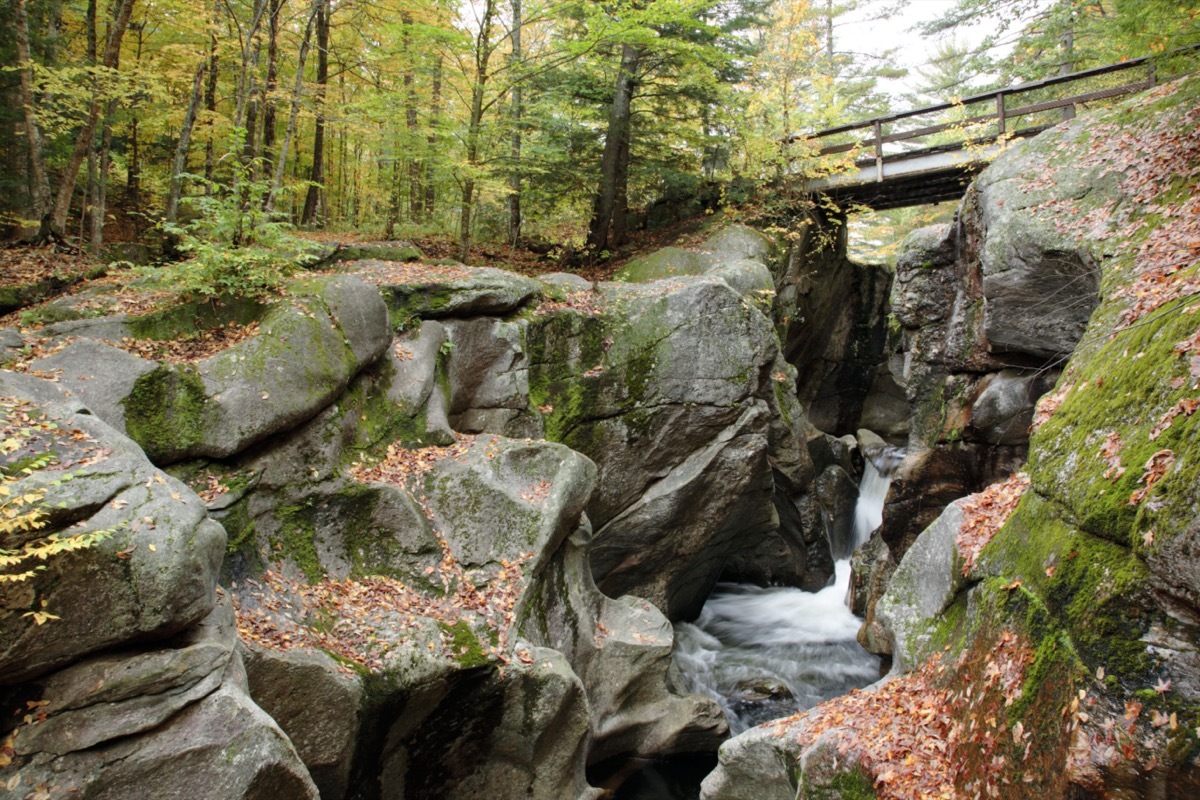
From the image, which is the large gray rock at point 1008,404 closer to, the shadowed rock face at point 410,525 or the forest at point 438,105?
the shadowed rock face at point 410,525

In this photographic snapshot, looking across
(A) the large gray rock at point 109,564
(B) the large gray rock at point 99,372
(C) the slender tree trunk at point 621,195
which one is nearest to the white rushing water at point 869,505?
(C) the slender tree trunk at point 621,195

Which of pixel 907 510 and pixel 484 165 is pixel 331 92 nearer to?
pixel 484 165

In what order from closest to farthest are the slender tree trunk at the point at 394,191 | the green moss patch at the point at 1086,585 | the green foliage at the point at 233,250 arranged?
1. the green moss patch at the point at 1086,585
2. the green foliage at the point at 233,250
3. the slender tree trunk at the point at 394,191

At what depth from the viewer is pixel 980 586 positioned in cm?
678

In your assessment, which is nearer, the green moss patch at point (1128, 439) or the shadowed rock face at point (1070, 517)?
the shadowed rock face at point (1070, 517)

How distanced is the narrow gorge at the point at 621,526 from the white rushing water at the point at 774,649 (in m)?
0.08

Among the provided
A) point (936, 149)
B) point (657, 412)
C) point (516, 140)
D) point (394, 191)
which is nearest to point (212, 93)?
point (394, 191)

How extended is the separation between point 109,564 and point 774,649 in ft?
39.0

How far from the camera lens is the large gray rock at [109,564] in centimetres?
485

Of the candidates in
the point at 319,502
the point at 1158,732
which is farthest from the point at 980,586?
the point at 319,502

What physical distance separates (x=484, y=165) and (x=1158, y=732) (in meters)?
15.2

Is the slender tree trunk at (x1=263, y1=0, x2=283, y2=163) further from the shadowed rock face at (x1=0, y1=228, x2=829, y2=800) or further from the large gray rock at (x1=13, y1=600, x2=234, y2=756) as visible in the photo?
the large gray rock at (x1=13, y1=600, x2=234, y2=756)

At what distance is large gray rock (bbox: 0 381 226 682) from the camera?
4.85m

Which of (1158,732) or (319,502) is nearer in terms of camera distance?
(1158,732)
